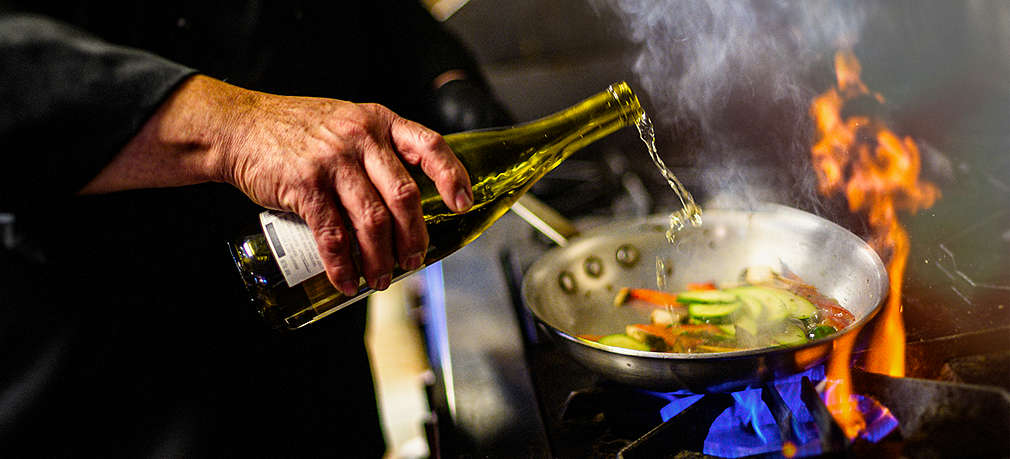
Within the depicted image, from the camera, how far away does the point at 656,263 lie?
1319 millimetres

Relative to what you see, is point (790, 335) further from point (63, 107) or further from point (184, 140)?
point (63, 107)

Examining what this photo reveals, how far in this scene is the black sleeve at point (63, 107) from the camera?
2.64 ft

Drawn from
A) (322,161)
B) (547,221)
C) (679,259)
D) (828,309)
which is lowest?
(828,309)

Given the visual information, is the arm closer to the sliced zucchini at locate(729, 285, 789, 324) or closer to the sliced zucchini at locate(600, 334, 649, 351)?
the sliced zucchini at locate(600, 334, 649, 351)

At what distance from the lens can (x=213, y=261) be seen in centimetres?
114

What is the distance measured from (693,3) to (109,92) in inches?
57.0

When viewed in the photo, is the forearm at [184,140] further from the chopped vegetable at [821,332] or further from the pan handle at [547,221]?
the chopped vegetable at [821,332]

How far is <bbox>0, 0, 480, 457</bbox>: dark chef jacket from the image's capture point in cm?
81

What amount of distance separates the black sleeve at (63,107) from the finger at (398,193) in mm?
299

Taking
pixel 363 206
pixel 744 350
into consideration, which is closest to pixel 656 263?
pixel 744 350

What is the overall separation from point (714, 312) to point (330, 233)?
683 millimetres

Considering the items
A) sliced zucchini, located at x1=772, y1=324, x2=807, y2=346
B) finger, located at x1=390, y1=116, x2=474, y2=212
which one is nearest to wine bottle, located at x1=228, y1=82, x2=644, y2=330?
finger, located at x1=390, y1=116, x2=474, y2=212

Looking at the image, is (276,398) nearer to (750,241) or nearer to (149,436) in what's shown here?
(149,436)

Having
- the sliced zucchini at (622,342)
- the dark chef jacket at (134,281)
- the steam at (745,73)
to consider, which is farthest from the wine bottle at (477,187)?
the steam at (745,73)
